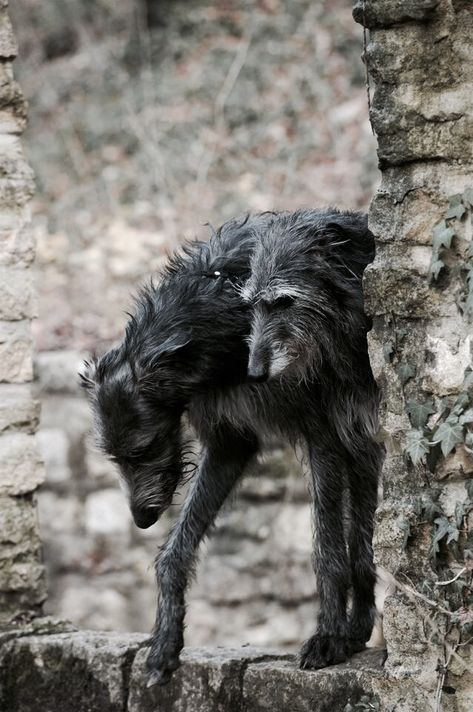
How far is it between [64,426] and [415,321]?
4.96 metres

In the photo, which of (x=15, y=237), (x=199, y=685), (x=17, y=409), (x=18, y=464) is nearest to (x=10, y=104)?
(x=15, y=237)

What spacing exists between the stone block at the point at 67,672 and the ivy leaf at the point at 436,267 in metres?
2.16

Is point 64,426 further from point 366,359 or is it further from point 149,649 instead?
point 366,359

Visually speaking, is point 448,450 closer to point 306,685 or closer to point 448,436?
point 448,436

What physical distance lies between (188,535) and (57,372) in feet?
11.7

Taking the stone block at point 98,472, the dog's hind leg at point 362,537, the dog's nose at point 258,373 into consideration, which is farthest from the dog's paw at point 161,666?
the stone block at point 98,472

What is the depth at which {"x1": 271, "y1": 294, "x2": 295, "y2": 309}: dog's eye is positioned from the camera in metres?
4.00

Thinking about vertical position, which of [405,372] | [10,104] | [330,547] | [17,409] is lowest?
[330,547]

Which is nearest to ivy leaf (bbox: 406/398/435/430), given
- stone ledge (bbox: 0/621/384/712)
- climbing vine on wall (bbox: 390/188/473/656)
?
climbing vine on wall (bbox: 390/188/473/656)

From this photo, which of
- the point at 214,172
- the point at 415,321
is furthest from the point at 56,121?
the point at 415,321

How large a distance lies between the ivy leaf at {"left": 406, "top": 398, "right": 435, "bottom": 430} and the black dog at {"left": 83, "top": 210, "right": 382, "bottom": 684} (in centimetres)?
72

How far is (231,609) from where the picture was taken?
784 cm

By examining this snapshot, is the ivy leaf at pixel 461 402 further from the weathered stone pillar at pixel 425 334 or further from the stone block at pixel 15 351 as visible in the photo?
the stone block at pixel 15 351

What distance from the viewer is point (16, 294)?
5.06 meters
